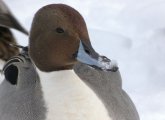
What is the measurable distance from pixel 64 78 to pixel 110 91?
27 cm

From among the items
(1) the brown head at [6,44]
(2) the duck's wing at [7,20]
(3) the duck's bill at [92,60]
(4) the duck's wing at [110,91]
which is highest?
(3) the duck's bill at [92,60]

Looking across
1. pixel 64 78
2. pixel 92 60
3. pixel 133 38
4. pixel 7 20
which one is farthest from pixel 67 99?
pixel 133 38

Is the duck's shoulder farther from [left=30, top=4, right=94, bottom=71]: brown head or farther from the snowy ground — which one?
the snowy ground

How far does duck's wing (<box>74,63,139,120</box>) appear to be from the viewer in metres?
3.19

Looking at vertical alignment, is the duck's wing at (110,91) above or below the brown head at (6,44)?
above

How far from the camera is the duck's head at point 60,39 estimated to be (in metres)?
2.97

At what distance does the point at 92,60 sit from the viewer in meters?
2.94

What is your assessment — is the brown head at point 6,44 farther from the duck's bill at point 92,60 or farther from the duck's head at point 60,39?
the duck's bill at point 92,60

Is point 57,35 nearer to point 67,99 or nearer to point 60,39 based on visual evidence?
point 60,39

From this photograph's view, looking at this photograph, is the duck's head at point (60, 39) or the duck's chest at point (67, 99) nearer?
the duck's head at point (60, 39)

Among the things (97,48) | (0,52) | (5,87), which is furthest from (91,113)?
(97,48)

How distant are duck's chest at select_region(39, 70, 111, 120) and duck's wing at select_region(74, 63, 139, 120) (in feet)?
0.30

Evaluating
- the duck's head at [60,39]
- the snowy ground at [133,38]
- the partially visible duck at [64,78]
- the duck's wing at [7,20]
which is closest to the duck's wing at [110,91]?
the partially visible duck at [64,78]

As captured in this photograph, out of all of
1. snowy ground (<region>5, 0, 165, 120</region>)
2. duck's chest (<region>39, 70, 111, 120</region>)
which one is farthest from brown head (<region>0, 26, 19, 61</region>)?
duck's chest (<region>39, 70, 111, 120</region>)
